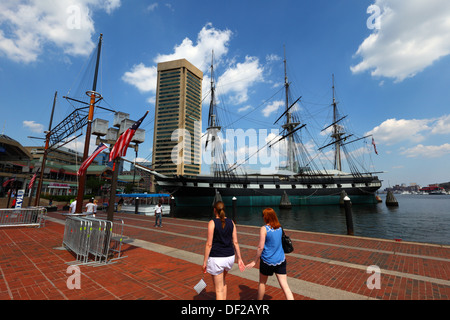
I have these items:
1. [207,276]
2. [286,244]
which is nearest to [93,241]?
[207,276]

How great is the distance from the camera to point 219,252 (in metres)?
2.93

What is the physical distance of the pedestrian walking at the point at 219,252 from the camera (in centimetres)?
287

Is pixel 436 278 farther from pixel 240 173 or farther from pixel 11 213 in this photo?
pixel 240 173

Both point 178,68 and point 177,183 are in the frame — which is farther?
point 178,68

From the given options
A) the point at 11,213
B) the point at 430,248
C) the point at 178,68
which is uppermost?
the point at 178,68

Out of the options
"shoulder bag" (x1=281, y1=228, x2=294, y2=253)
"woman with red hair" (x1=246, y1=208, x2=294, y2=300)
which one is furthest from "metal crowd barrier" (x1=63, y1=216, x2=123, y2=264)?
"shoulder bag" (x1=281, y1=228, x2=294, y2=253)

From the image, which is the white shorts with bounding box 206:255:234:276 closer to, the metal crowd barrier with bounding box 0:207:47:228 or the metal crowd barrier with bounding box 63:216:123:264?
the metal crowd barrier with bounding box 63:216:123:264

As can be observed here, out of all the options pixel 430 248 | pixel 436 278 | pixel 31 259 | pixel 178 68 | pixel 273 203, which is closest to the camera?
pixel 436 278

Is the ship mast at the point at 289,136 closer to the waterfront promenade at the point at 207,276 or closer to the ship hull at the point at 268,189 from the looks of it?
the ship hull at the point at 268,189

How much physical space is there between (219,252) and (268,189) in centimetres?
4388

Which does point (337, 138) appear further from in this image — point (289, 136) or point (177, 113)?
point (177, 113)
